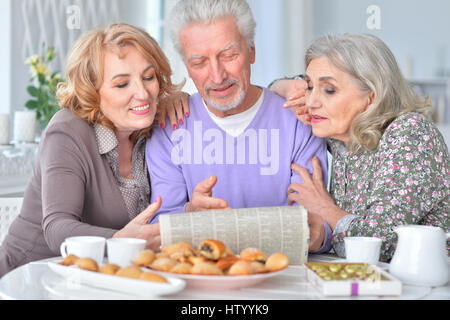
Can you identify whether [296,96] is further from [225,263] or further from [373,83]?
[225,263]

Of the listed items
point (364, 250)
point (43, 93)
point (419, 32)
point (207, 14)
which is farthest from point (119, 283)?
point (419, 32)

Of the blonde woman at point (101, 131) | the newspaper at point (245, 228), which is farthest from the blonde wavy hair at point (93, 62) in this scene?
the newspaper at point (245, 228)

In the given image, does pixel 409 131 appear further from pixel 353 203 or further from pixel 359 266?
pixel 359 266

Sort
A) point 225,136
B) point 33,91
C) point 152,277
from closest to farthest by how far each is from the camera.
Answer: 1. point 152,277
2. point 225,136
3. point 33,91

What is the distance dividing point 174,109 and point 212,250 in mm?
893

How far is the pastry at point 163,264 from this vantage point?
95 cm

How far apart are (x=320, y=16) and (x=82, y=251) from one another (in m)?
4.74

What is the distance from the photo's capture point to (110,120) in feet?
5.52

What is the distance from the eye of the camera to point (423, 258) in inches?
40.5

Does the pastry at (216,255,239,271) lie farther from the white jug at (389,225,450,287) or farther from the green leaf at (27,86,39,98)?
the green leaf at (27,86,39,98)

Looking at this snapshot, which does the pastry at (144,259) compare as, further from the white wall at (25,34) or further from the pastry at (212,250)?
the white wall at (25,34)

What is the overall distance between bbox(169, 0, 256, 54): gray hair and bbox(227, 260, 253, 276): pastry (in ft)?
3.05

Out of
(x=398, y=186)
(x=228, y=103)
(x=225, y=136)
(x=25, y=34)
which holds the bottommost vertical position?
(x=398, y=186)

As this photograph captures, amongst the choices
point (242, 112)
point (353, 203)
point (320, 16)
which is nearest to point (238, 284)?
point (353, 203)
